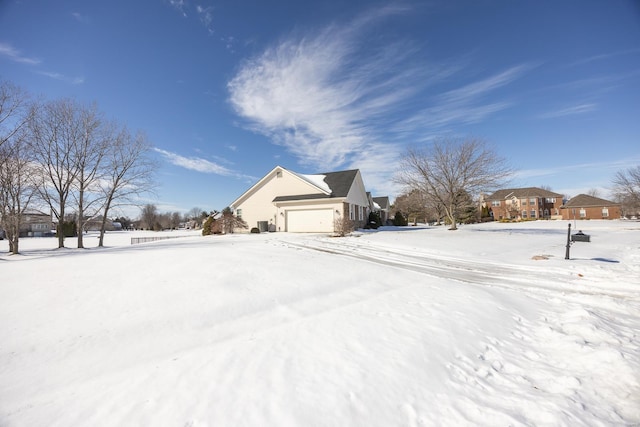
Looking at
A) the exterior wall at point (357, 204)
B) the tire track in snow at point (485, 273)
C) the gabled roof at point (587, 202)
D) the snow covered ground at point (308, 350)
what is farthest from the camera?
the gabled roof at point (587, 202)

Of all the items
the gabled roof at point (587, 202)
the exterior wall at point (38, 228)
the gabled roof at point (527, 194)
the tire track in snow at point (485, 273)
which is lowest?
the tire track in snow at point (485, 273)

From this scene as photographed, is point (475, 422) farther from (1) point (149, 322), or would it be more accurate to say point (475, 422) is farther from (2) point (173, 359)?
(1) point (149, 322)

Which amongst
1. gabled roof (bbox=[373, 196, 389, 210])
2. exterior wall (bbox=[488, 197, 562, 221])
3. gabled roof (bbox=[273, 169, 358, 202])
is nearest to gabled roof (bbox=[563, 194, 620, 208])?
exterior wall (bbox=[488, 197, 562, 221])

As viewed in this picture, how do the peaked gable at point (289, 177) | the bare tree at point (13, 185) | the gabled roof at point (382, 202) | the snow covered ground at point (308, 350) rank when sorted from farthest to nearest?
the gabled roof at point (382, 202) → the peaked gable at point (289, 177) → the bare tree at point (13, 185) → the snow covered ground at point (308, 350)

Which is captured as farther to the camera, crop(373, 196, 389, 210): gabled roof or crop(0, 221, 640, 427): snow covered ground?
crop(373, 196, 389, 210): gabled roof

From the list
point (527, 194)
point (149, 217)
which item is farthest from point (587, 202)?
point (149, 217)

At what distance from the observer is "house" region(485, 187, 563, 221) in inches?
2263

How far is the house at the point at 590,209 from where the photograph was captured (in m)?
51.0

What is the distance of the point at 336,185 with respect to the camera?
87.8ft

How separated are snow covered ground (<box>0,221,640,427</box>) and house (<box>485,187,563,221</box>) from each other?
200 feet

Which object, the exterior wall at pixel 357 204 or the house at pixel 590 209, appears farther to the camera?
the house at pixel 590 209

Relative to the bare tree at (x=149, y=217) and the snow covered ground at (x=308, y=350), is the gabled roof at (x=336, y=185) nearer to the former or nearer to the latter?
the snow covered ground at (x=308, y=350)

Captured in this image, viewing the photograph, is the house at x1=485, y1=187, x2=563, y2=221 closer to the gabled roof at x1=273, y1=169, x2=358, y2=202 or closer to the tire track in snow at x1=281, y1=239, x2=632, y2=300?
the gabled roof at x1=273, y1=169, x2=358, y2=202

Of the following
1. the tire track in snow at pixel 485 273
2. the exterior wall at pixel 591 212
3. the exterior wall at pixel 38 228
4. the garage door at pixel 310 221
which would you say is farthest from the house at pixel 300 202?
the exterior wall at pixel 591 212
